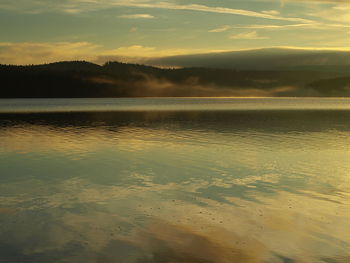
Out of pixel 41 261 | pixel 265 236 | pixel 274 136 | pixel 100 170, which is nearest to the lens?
pixel 41 261

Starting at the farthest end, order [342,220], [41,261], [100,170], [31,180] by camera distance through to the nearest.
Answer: [100,170] → [31,180] → [342,220] → [41,261]

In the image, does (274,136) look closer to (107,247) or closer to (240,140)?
(240,140)

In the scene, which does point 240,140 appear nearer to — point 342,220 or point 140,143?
point 140,143

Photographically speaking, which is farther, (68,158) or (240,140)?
(240,140)

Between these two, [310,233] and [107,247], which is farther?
[310,233]

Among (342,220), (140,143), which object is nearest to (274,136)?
(140,143)

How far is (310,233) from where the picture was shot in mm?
16141

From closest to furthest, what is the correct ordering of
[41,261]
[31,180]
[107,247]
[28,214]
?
1. [41,261]
2. [107,247]
3. [28,214]
4. [31,180]

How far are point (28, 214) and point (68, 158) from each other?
1635cm

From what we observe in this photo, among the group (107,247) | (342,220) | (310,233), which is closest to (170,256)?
(107,247)

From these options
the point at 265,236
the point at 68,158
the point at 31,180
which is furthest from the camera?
the point at 68,158

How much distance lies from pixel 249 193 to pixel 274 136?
104 ft

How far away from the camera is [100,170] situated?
1172 inches

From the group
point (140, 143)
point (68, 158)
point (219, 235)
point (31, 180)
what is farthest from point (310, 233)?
point (140, 143)
